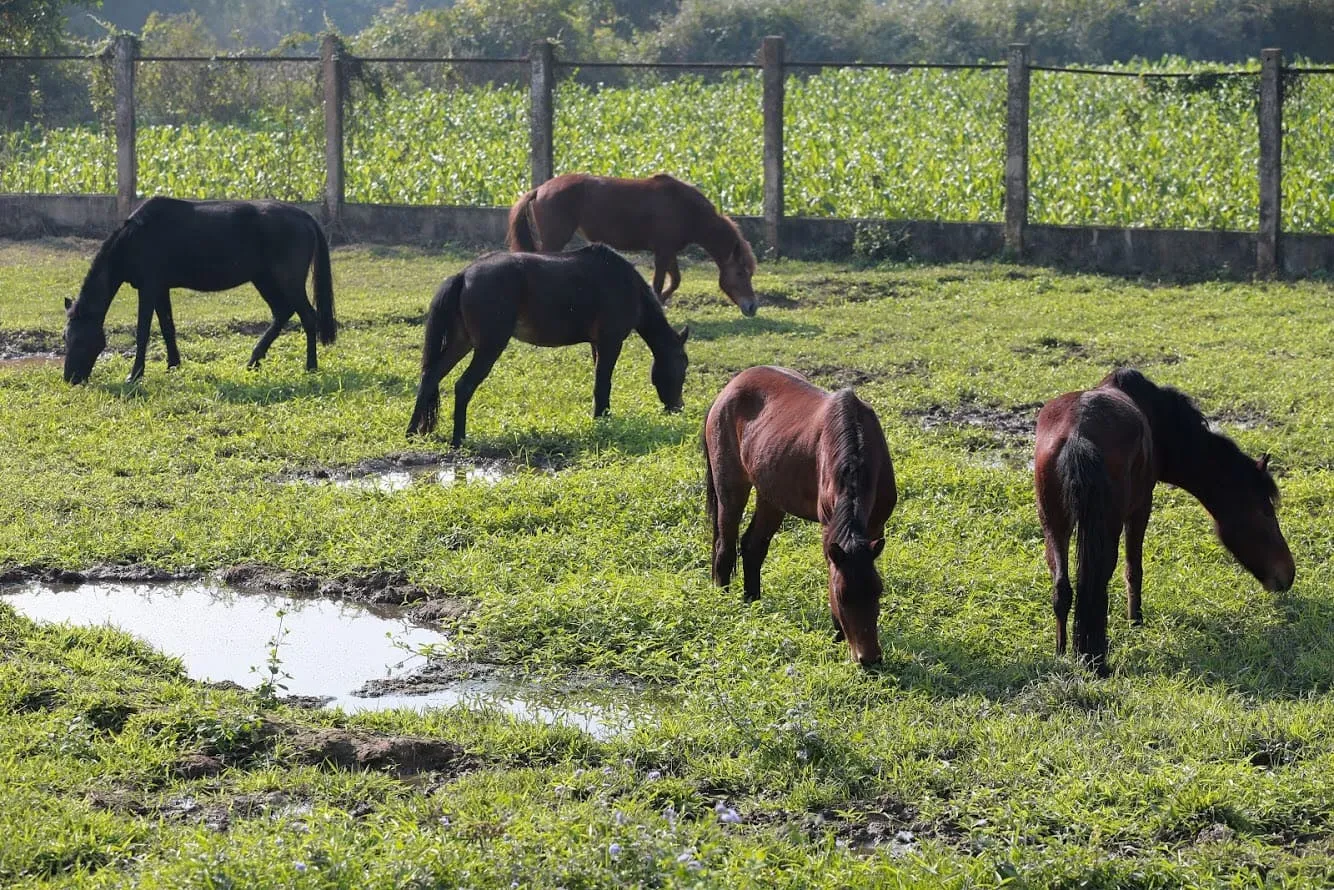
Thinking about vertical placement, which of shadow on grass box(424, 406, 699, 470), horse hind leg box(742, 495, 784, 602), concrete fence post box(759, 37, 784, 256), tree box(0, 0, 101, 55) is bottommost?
horse hind leg box(742, 495, 784, 602)

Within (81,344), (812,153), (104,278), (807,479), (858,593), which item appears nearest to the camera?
(858,593)

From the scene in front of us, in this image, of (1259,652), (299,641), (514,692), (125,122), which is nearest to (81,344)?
(299,641)

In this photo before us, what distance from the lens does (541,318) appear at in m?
11.7

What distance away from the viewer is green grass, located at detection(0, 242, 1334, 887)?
5.10 meters

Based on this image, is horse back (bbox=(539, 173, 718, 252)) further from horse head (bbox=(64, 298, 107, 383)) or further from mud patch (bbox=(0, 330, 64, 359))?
horse head (bbox=(64, 298, 107, 383))

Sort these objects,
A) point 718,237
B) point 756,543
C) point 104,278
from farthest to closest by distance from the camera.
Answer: point 718,237, point 104,278, point 756,543

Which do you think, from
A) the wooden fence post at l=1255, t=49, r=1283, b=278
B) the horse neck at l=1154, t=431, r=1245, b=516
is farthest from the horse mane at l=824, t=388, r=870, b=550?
the wooden fence post at l=1255, t=49, r=1283, b=278

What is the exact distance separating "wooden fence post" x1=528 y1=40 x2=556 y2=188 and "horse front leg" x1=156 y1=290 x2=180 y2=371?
8.14 meters

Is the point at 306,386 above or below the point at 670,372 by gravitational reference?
below

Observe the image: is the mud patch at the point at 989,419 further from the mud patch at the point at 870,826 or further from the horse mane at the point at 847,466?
the mud patch at the point at 870,826

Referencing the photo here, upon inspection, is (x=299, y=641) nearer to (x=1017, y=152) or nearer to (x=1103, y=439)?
(x=1103, y=439)

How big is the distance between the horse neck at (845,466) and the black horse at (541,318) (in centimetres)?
462

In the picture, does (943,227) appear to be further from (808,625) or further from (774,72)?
(808,625)

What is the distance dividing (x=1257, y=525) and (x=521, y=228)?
35.1 ft
